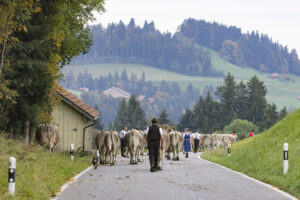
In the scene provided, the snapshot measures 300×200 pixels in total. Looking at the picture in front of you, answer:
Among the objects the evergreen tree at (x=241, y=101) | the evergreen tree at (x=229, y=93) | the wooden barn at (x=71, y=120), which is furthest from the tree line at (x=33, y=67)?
the evergreen tree at (x=241, y=101)

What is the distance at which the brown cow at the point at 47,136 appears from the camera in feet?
91.7

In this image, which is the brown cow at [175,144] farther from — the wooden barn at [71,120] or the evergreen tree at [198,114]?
the evergreen tree at [198,114]

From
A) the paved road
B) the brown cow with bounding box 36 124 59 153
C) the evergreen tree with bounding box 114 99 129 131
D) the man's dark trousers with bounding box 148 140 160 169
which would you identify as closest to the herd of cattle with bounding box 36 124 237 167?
the brown cow with bounding box 36 124 59 153

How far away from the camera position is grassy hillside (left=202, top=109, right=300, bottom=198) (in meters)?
14.8

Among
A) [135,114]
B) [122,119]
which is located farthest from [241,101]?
[122,119]

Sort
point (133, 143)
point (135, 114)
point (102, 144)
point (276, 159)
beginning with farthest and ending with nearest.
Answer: point (135, 114) < point (133, 143) < point (102, 144) < point (276, 159)

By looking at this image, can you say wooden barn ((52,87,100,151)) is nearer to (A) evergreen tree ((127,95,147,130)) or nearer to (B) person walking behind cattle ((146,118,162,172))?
(B) person walking behind cattle ((146,118,162,172))

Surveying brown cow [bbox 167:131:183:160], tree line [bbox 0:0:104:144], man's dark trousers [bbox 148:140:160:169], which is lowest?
brown cow [bbox 167:131:183:160]

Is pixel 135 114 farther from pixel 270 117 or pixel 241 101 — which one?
pixel 270 117

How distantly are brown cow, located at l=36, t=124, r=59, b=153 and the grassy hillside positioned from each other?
28.1 ft

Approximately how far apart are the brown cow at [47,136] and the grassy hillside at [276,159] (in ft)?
28.1

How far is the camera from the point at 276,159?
18703 millimetres

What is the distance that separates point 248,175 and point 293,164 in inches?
73.7

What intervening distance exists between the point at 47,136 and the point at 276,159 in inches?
509
